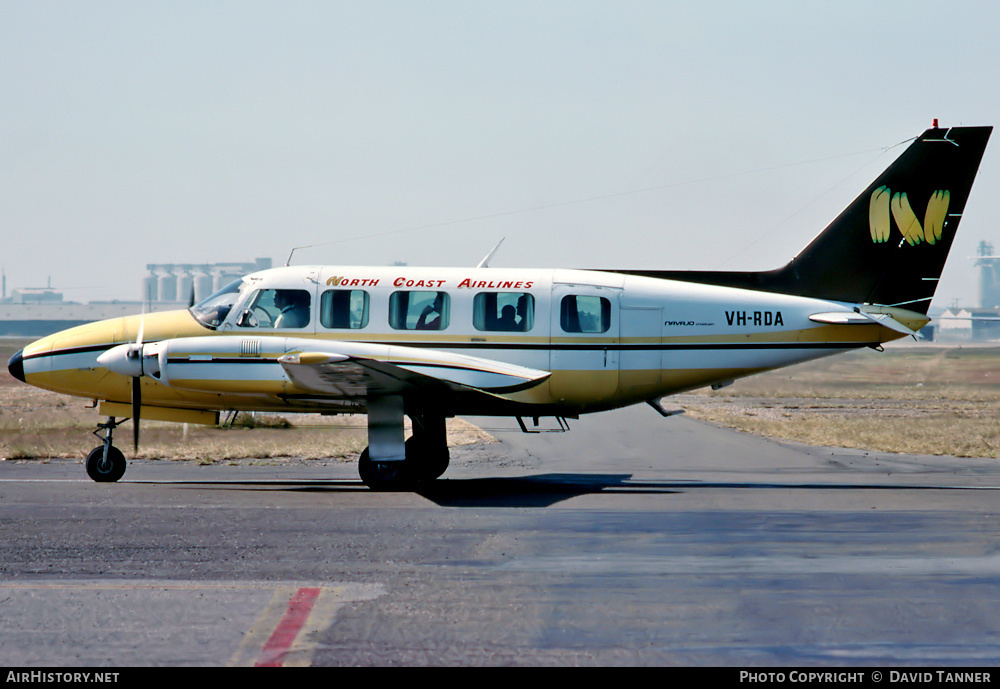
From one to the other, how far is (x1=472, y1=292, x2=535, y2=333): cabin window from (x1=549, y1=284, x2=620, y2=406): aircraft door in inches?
17.5

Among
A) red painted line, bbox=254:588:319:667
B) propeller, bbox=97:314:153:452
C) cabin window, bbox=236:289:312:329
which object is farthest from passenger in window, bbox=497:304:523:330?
red painted line, bbox=254:588:319:667

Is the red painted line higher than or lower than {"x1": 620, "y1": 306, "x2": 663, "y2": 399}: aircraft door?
lower

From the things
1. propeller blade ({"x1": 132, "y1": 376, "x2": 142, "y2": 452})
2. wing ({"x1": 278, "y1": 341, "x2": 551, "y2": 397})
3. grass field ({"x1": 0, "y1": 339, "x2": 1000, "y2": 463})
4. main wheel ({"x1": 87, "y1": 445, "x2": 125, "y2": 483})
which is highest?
wing ({"x1": 278, "y1": 341, "x2": 551, "y2": 397})

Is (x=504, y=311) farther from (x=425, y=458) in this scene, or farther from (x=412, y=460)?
(x=412, y=460)

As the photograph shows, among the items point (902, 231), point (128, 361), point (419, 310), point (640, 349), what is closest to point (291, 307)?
point (419, 310)

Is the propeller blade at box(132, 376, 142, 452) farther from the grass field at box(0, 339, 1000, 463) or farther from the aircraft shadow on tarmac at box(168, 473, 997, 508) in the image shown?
the grass field at box(0, 339, 1000, 463)

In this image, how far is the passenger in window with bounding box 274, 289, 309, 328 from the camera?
16.3 meters

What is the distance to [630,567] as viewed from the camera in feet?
30.1

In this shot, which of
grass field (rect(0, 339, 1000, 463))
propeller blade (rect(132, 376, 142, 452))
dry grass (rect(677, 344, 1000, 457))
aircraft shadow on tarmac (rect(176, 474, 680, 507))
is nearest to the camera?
aircraft shadow on tarmac (rect(176, 474, 680, 507))

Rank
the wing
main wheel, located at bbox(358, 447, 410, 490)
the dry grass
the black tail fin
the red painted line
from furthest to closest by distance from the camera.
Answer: the dry grass < the black tail fin < main wheel, located at bbox(358, 447, 410, 490) < the wing < the red painted line

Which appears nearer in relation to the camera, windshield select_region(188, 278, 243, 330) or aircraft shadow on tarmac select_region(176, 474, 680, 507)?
aircraft shadow on tarmac select_region(176, 474, 680, 507)

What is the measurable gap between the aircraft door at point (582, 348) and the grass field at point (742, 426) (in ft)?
22.8
